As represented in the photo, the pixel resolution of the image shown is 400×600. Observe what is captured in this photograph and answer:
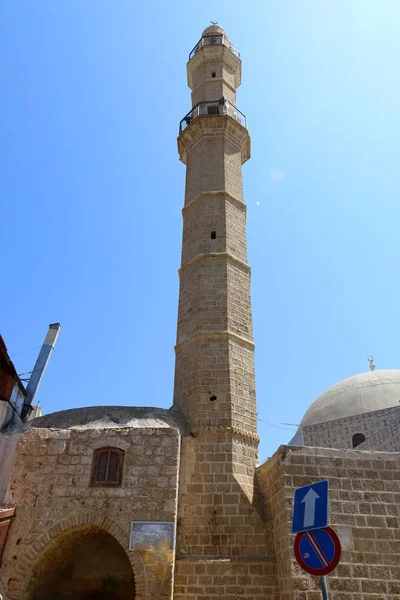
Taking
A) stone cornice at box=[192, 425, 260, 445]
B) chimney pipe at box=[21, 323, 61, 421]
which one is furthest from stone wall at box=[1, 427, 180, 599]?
chimney pipe at box=[21, 323, 61, 421]

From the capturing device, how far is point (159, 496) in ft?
22.9

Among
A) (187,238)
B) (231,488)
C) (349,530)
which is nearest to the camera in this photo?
(349,530)

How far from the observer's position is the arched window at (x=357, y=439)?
1281 cm

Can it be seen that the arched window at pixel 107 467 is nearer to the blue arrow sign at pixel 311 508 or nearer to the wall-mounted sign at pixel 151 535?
the wall-mounted sign at pixel 151 535

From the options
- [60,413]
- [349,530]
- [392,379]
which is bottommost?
[349,530]

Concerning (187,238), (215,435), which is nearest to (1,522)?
(215,435)

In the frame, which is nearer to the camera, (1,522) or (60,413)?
(1,522)

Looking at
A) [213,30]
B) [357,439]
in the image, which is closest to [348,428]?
[357,439]

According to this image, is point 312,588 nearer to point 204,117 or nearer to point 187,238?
point 187,238

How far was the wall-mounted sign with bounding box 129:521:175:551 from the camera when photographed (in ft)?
21.6

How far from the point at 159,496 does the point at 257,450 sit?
2.10 meters

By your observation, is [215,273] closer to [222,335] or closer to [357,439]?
[222,335]

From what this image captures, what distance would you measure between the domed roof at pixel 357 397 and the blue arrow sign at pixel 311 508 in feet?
34.1

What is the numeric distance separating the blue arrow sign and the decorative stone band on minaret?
425 cm
